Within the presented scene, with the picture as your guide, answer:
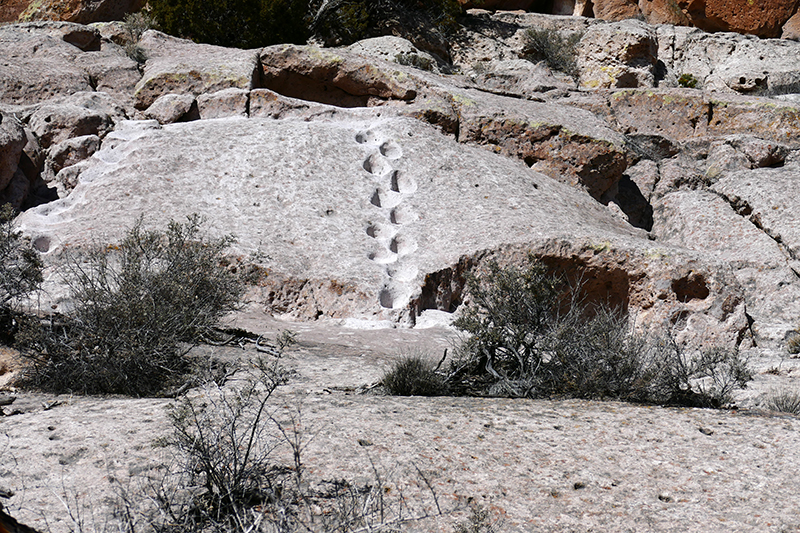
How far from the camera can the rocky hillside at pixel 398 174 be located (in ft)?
23.1

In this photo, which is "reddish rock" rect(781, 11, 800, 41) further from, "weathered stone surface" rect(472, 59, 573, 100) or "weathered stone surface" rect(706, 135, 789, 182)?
"weathered stone surface" rect(706, 135, 789, 182)

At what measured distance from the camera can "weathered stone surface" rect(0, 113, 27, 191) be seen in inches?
313

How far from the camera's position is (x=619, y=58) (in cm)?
1521

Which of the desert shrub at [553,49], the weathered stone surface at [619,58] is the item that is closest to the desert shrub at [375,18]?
the desert shrub at [553,49]

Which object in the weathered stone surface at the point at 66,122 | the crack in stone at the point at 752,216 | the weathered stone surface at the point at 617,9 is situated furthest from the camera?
the weathered stone surface at the point at 617,9

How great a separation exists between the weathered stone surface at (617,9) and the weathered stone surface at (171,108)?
13234 millimetres

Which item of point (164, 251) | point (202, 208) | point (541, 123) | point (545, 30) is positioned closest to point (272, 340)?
point (164, 251)

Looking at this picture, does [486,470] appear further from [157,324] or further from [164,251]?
[164,251]

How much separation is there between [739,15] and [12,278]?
59.6 feet

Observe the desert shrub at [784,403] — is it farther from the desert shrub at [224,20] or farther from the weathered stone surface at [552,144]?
the desert shrub at [224,20]

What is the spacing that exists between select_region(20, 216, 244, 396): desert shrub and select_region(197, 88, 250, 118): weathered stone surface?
4.42m

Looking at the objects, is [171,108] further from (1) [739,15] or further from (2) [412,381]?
(1) [739,15]

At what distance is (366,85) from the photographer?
35.0ft

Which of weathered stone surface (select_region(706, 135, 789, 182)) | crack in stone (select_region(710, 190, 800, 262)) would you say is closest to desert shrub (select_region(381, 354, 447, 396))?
crack in stone (select_region(710, 190, 800, 262))
